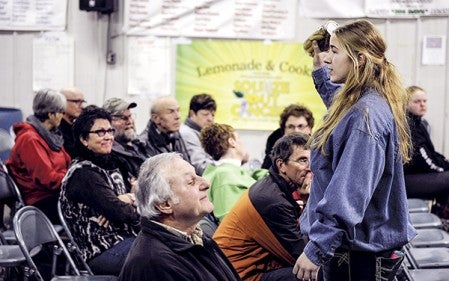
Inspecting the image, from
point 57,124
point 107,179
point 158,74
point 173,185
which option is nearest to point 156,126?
point 57,124

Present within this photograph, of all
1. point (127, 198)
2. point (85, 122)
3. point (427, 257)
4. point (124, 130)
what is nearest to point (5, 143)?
point (124, 130)

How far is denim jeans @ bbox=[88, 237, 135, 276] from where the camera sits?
4910mm

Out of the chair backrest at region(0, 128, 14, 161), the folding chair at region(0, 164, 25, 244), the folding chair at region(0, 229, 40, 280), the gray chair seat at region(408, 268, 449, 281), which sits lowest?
the folding chair at region(0, 229, 40, 280)

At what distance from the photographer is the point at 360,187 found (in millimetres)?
3000

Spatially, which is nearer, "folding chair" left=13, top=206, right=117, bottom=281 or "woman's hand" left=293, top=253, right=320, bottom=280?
"woman's hand" left=293, top=253, right=320, bottom=280

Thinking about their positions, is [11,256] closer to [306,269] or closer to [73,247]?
[73,247]

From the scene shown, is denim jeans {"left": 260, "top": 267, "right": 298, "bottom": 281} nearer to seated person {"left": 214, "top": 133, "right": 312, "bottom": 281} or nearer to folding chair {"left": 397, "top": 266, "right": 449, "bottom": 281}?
seated person {"left": 214, "top": 133, "right": 312, "bottom": 281}

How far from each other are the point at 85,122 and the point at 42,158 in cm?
99

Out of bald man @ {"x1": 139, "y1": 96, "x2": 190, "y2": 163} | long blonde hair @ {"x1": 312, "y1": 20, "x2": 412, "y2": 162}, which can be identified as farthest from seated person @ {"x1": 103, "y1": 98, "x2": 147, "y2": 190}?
long blonde hair @ {"x1": 312, "y1": 20, "x2": 412, "y2": 162}

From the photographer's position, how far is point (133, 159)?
6012mm

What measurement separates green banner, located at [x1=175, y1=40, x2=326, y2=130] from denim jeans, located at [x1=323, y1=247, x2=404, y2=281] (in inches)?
208

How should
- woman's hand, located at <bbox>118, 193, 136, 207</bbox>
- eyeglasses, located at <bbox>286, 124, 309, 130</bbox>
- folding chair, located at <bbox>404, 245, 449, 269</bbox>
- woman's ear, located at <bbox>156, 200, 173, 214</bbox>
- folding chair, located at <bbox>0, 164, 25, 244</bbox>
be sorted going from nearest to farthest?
1. woman's ear, located at <bbox>156, 200, 173, 214</bbox>
2. woman's hand, located at <bbox>118, 193, 136, 207</bbox>
3. folding chair, located at <bbox>404, 245, 449, 269</bbox>
4. folding chair, located at <bbox>0, 164, 25, 244</bbox>
5. eyeglasses, located at <bbox>286, 124, 309, 130</bbox>

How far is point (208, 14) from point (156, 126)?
5.38 ft

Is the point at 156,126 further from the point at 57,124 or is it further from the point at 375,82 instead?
the point at 375,82
